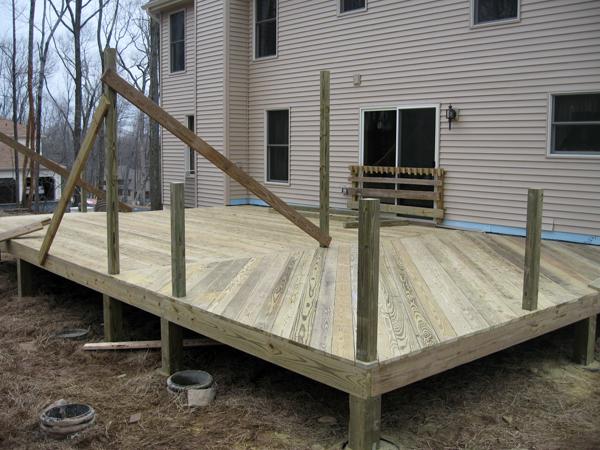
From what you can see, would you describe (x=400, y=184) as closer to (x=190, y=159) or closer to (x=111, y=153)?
(x=111, y=153)

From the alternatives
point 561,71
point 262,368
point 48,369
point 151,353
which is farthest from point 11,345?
point 561,71

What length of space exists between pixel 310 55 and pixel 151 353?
703cm

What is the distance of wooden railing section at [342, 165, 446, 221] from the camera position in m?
9.02

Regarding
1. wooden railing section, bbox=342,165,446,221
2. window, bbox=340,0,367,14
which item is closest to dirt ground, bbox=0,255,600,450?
wooden railing section, bbox=342,165,446,221

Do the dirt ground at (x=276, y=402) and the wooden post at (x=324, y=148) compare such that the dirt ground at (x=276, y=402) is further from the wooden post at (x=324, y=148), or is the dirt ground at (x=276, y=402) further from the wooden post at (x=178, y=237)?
the wooden post at (x=324, y=148)

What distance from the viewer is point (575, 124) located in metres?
7.55

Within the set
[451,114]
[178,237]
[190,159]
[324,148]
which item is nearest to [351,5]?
[451,114]

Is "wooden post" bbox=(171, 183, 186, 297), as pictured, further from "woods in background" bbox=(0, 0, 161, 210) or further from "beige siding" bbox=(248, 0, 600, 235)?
"woods in background" bbox=(0, 0, 161, 210)

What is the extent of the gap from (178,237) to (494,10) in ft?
18.9

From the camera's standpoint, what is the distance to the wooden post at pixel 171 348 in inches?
199

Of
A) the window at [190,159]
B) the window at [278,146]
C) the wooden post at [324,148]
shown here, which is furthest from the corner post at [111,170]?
the window at [190,159]

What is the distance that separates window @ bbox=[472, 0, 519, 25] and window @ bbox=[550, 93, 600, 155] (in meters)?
1.27

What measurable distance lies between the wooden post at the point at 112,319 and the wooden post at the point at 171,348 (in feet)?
3.48

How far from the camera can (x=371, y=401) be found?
3.52m
